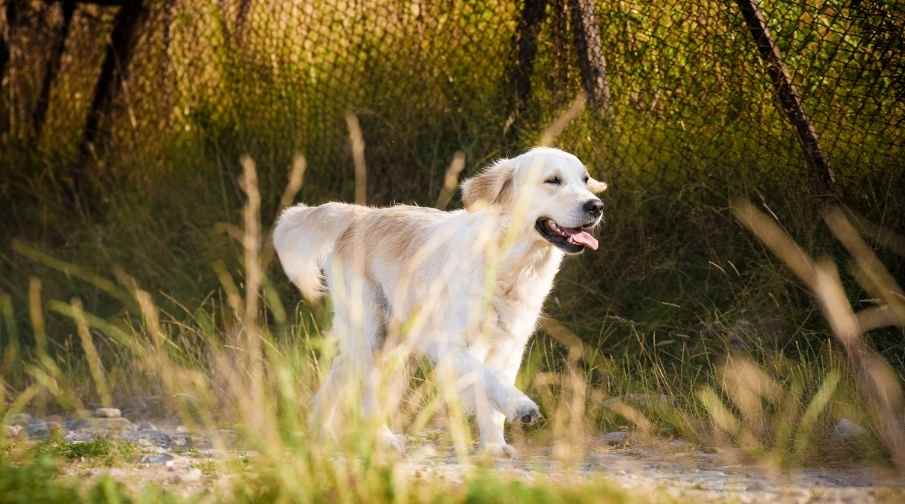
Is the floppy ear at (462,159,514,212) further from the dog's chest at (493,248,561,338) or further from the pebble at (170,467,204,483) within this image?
the pebble at (170,467,204,483)

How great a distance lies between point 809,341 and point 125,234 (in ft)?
15.1

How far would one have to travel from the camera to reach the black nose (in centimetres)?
455

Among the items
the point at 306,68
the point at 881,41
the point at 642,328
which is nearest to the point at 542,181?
the point at 642,328

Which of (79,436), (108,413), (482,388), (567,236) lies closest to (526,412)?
(482,388)

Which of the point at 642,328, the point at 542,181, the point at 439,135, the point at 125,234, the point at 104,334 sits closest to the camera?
the point at 542,181

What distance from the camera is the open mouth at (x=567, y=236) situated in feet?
15.2

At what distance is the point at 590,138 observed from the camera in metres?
6.11

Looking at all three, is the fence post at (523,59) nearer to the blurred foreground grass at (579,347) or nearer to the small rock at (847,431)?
the blurred foreground grass at (579,347)

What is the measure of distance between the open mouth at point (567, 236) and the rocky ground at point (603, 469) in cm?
80

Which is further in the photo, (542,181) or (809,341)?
(809,341)

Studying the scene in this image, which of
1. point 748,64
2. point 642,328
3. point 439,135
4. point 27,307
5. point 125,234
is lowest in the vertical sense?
point 27,307

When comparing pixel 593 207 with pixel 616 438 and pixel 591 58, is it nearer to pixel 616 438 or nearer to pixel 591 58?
pixel 616 438

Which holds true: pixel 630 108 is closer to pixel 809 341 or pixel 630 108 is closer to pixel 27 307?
pixel 809 341

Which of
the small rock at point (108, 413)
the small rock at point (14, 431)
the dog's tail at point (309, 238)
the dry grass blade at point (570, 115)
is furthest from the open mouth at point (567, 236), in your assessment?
the small rock at point (14, 431)
